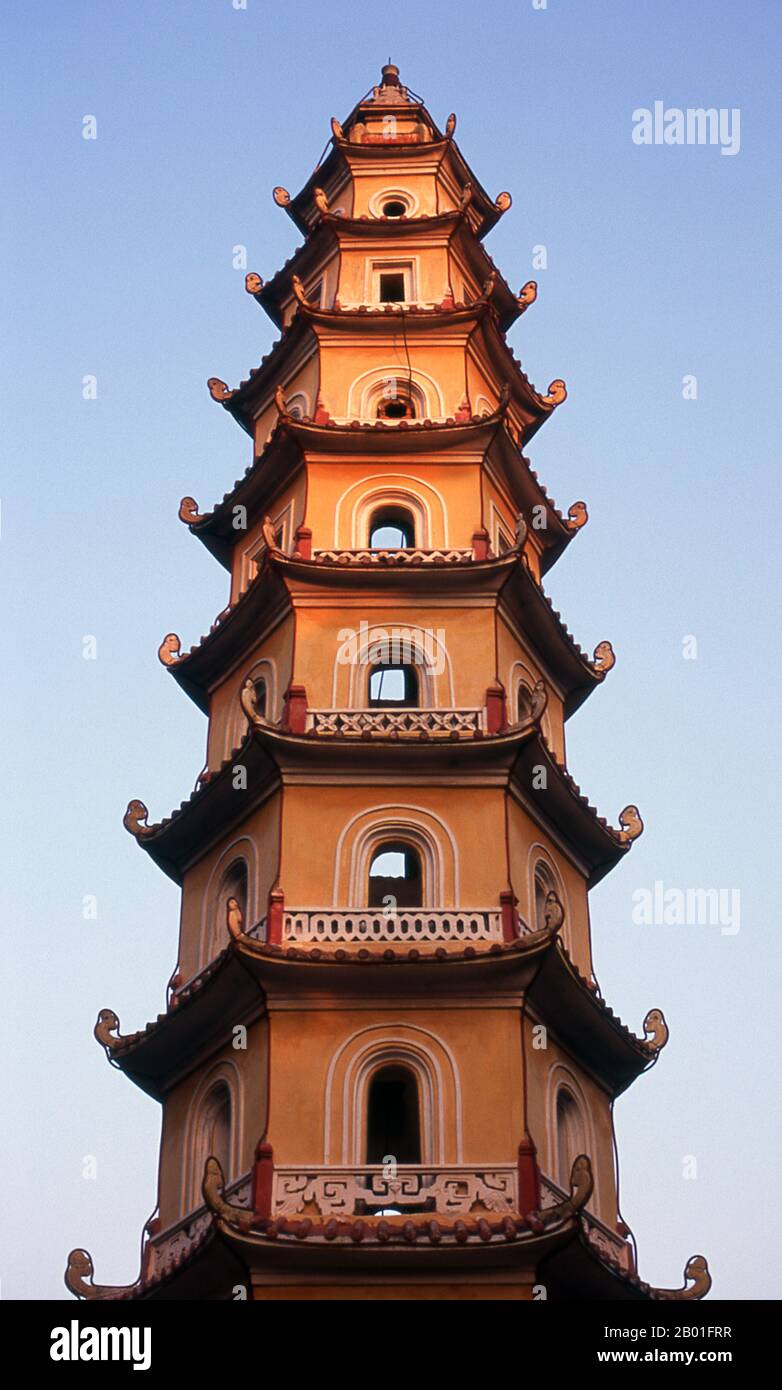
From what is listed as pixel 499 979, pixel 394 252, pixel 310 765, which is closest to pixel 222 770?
pixel 310 765

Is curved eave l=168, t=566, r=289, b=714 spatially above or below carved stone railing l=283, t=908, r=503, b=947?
above

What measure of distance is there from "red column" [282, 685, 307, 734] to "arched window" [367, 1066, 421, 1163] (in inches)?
164

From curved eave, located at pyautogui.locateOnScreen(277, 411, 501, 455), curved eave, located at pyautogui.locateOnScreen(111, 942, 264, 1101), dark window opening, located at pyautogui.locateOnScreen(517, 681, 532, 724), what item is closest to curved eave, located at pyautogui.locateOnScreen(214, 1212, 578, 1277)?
curved eave, located at pyautogui.locateOnScreen(111, 942, 264, 1101)

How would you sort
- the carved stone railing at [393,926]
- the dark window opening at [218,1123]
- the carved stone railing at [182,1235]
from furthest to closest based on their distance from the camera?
the dark window opening at [218,1123] < the carved stone railing at [393,926] < the carved stone railing at [182,1235]

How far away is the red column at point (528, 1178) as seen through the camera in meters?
20.8

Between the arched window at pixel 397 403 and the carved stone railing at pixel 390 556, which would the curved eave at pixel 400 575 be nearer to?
the carved stone railing at pixel 390 556

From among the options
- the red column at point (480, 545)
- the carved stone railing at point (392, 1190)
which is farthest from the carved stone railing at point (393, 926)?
the red column at point (480, 545)

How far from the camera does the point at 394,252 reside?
30969 millimetres

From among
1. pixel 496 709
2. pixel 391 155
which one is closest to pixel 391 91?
pixel 391 155

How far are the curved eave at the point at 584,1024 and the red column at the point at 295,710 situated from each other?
3.97 meters

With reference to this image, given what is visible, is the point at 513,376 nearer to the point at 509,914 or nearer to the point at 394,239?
the point at 394,239

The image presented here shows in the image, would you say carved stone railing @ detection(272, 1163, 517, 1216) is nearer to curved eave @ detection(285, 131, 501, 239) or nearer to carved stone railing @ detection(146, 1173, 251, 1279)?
carved stone railing @ detection(146, 1173, 251, 1279)

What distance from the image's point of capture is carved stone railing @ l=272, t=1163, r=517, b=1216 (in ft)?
68.5

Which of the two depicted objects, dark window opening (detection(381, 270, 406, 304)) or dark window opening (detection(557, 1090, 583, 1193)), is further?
dark window opening (detection(381, 270, 406, 304))
